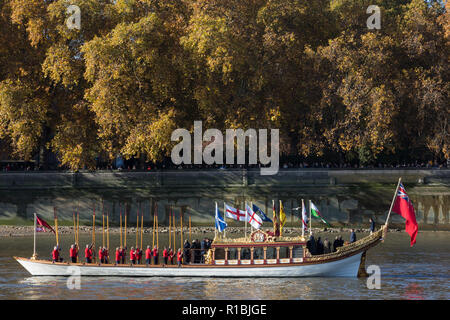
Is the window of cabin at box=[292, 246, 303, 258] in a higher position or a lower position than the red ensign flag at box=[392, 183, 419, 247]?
lower

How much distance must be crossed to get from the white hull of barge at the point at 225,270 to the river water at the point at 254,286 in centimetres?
50

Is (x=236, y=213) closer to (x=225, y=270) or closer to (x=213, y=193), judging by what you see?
(x=225, y=270)

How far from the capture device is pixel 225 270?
5312 cm

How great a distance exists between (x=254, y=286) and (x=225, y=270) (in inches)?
124

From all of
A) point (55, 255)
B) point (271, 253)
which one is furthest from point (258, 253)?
point (55, 255)

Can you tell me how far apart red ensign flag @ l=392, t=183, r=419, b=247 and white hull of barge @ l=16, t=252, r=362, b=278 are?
3.43 m

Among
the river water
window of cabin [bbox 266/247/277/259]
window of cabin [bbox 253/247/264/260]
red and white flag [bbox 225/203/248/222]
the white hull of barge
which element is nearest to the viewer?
the river water

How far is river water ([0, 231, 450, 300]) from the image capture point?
156ft

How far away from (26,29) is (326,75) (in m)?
27.1

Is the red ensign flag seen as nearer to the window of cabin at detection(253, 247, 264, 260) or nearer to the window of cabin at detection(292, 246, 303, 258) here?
the window of cabin at detection(292, 246, 303, 258)

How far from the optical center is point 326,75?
268 ft

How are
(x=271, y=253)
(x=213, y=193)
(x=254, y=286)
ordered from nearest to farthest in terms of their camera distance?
(x=254, y=286) < (x=271, y=253) < (x=213, y=193)

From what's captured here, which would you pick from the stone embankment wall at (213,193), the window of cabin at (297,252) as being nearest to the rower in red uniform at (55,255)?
the window of cabin at (297,252)

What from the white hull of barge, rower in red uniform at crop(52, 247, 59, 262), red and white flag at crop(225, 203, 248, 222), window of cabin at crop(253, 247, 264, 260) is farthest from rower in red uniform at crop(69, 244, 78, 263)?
window of cabin at crop(253, 247, 264, 260)
